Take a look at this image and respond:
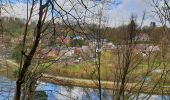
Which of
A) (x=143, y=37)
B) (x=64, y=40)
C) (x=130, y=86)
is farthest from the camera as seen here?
(x=130, y=86)

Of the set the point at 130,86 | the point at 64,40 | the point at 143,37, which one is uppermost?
the point at 64,40

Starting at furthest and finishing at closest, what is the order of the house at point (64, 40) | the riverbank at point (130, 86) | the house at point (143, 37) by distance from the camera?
1. the house at point (143, 37)
2. the riverbank at point (130, 86)
3. the house at point (64, 40)

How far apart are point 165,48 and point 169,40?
34 cm

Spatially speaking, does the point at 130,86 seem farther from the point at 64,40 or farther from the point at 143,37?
the point at 64,40

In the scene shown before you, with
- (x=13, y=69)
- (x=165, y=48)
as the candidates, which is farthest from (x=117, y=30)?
(x=13, y=69)

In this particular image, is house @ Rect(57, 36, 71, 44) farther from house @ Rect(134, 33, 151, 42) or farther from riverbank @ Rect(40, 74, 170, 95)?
house @ Rect(134, 33, 151, 42)

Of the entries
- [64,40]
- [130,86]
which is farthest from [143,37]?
[64,40]

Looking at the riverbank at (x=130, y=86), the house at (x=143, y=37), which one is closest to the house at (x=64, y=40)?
the riverbank at (x=130, y=86)

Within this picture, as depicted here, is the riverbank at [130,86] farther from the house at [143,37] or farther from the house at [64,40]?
the house at [143,37]

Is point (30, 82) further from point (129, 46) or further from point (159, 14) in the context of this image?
point (129, 46)

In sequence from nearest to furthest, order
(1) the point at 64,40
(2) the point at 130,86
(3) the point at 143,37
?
(1) the point at 64,40 → (3) the point at 143,37 → (2) the point at 130,86

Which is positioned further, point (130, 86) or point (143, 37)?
point (130, 86)

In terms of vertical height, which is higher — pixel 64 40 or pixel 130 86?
pixel 64 40

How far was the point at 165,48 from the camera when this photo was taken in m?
13.8
